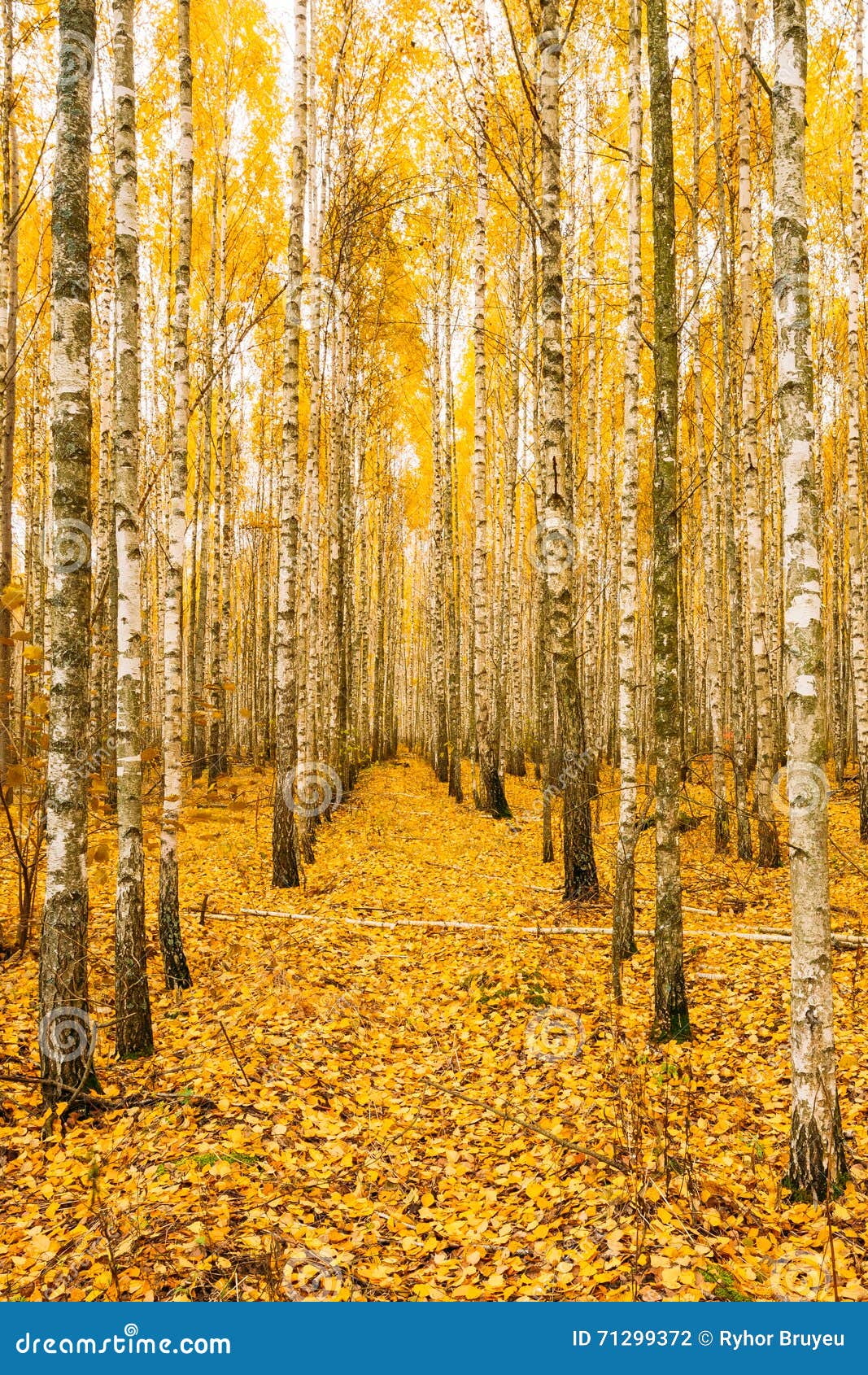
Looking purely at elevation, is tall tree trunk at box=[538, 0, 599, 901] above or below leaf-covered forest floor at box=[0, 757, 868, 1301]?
above

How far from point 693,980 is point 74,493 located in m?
5.04

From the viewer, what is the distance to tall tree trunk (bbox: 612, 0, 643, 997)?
526cm

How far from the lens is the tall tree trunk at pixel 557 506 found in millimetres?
6199

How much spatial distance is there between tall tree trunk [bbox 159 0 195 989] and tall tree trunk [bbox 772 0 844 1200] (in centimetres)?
396

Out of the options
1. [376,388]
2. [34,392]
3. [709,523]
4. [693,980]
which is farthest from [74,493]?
[376,388]

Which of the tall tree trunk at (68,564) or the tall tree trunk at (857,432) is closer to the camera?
the tall tree trunk at (68,564)

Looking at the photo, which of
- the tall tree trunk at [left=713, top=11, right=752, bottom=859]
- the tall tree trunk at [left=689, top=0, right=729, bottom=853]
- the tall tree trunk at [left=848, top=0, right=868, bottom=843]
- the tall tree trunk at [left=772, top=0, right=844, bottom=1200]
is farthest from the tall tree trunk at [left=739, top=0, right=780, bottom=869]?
the tall tree trunk at [left=772, top=0, right=844, bottom=1200]

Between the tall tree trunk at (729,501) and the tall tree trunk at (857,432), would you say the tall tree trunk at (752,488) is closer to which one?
the tall tree trunk at (729,501)

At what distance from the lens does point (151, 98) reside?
481 inches

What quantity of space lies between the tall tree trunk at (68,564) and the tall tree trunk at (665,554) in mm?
3040

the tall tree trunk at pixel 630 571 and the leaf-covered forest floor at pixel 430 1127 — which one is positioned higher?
the tall tree trunk at pixel 630 571

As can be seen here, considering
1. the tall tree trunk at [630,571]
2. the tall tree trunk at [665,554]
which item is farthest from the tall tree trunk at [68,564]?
the tall tree trunk at [630,571]

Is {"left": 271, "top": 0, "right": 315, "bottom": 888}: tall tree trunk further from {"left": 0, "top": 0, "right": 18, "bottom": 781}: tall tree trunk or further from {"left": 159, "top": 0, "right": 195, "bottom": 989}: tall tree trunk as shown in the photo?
{"left": 0, "top": 0, "right": 18, "bottom": 781}: tall tree trunk

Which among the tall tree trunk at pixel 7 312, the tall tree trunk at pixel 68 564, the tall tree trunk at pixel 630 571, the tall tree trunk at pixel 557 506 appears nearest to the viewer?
the tall tree trunk at pixel 68 564
